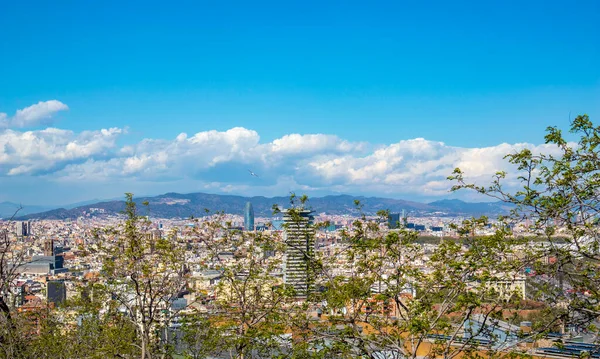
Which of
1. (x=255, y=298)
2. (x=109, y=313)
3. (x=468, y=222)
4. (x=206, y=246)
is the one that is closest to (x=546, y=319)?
(x=468, y=222)

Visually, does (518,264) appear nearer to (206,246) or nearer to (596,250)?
(596,250)

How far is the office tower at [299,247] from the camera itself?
6141 millimetres

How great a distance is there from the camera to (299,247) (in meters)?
6.27

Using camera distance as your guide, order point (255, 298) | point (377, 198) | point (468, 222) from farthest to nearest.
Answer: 1. point (377, 198)
2. point (255, 298)
3. point (468, 222)

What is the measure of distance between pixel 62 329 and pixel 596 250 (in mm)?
8583

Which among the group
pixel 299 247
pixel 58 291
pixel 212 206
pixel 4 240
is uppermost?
pixel 212 206

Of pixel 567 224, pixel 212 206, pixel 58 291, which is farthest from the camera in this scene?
pixel 212 206

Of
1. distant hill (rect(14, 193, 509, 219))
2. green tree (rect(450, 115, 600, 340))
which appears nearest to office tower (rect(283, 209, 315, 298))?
green tree (rect(450, 115, 600, 340))

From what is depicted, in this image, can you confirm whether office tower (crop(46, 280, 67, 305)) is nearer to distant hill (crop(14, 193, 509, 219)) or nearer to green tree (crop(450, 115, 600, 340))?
green tree (crop(450, 115, 600, 340))

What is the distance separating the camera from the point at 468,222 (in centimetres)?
625

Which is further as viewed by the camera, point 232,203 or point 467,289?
point 232,203

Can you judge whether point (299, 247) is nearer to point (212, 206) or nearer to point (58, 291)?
point (58, 291)

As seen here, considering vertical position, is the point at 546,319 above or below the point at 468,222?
below

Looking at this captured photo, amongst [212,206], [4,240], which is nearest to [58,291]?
[4,240]
